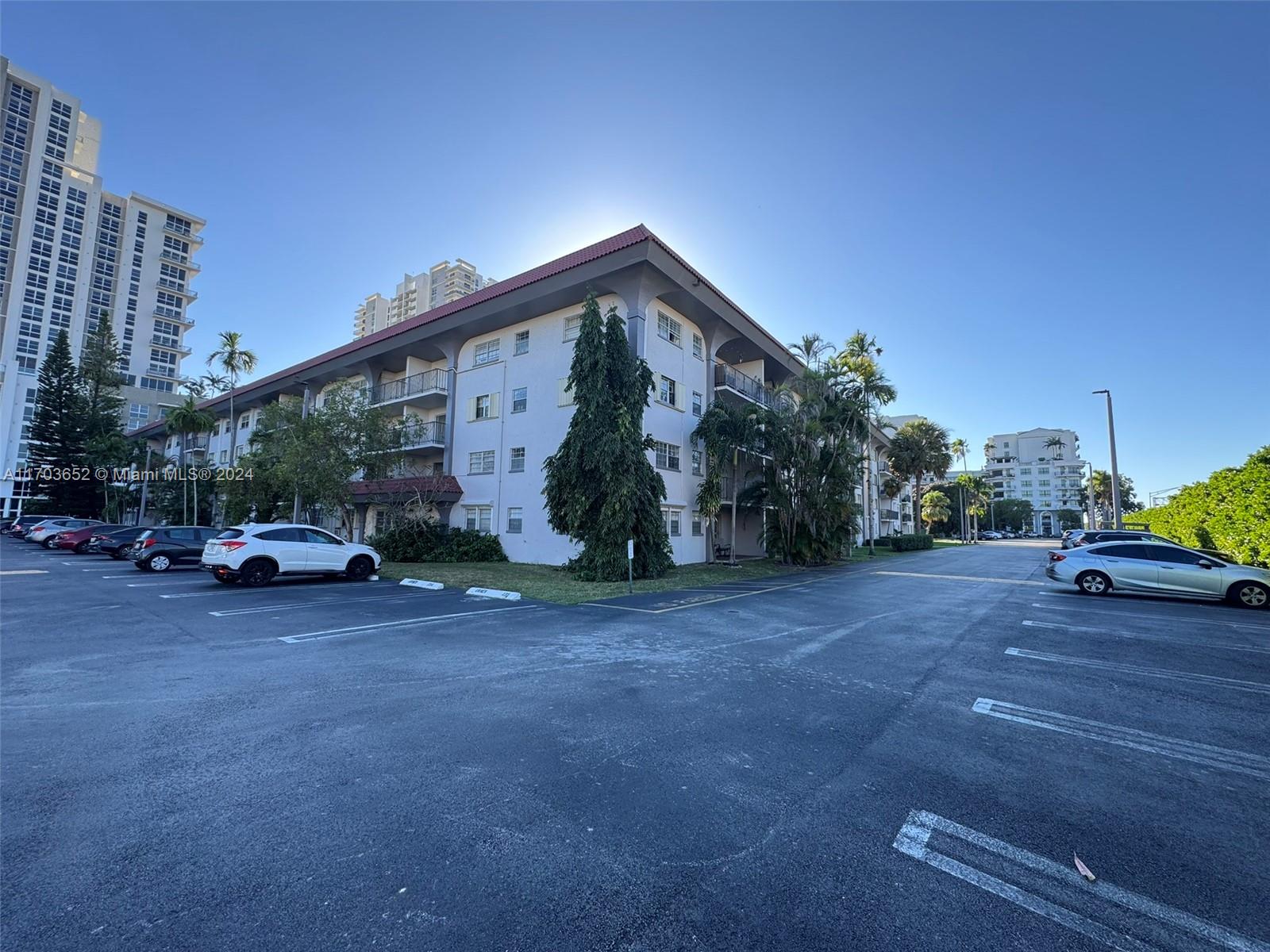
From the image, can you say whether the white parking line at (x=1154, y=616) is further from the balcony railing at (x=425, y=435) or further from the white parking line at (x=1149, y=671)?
the balcony railing at (x=425, y=435)

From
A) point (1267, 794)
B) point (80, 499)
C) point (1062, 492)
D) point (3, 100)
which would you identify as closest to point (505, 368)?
point (1267, 794)

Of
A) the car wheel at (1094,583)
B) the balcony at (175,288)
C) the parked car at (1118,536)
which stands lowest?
the car wheel at (1094,583)

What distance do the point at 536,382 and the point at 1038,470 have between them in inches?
5785

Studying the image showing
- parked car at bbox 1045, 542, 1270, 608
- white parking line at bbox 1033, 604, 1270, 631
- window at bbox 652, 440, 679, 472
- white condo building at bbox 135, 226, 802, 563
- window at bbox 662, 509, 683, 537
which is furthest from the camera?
window at bbox 662, 509, 683, 537

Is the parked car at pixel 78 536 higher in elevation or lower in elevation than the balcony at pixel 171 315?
lower

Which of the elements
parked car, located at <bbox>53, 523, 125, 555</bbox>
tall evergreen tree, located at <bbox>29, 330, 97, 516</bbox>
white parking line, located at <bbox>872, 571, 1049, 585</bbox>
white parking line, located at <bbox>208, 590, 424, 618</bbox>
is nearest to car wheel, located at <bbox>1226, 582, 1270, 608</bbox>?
white parking line, located at <bbox>872, 571, 1049, 585</bbox>

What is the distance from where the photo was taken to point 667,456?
2331 centimetres

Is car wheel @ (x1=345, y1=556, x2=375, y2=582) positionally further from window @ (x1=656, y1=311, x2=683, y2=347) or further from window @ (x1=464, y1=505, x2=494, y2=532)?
window @ (x1=656, y1=311, x2=683, y2=347)

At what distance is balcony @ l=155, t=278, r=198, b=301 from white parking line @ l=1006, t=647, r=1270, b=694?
97.7 meters

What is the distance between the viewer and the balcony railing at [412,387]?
2811 centimetres

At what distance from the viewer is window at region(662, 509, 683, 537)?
906 inches

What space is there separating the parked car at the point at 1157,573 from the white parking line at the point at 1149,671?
919cm

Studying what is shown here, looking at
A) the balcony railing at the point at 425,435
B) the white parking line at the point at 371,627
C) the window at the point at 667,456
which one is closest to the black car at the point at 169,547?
the balcony railing at the point at 425,435

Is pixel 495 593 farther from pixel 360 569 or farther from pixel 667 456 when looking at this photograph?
pixel 667 456
